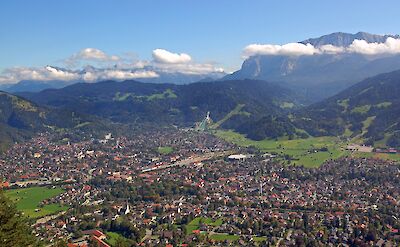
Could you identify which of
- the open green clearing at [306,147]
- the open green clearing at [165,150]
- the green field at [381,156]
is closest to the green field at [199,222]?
the open green clearing at [306,147]

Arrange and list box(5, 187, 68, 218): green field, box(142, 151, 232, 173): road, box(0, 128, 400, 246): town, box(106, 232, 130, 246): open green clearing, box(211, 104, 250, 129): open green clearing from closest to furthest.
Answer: box(106, 232, 130, 246): open green clearing
box(0, 128, 400, 246): town
box(5, 187, 68, 218): green field
box(142, 151, 232, 173): road
box(211, 104, 250, 129): open green clearing

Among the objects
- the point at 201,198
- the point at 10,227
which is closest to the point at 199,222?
the point at 201,198

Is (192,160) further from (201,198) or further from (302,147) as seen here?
(201,198)

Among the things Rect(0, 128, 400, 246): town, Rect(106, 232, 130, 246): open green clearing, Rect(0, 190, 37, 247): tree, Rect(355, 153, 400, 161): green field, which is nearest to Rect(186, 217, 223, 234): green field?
Rect(0, 128, 400, 246): town

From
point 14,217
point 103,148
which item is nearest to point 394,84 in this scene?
point 103,148

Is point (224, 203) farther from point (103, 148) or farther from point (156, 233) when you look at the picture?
point (103, 148)

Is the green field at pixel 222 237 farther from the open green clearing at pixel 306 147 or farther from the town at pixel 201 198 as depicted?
the open green clearing at pixel 306 147

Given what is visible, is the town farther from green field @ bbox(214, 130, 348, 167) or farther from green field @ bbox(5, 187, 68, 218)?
green field @ bbox(214, 130, 348, 167)
